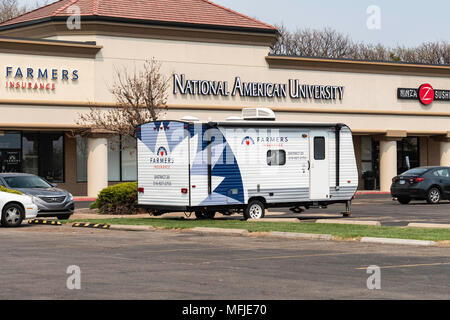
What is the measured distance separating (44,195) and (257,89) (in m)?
19.4

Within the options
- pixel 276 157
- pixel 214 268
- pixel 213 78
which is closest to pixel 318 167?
pixel 276 157

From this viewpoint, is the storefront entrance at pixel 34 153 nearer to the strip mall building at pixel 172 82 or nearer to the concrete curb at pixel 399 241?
the strip mall building at pixel 172 82

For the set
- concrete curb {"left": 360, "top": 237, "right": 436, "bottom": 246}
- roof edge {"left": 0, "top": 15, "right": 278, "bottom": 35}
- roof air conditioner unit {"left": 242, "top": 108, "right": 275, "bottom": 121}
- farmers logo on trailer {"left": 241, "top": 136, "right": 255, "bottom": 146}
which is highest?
roof edge {"left": 0, "top": 15, "right": 278, "bottom": 35}

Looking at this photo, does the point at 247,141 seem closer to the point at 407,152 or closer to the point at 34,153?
the point at 34,153

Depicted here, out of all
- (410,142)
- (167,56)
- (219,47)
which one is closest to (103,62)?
(167,56)

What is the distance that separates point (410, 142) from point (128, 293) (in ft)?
144

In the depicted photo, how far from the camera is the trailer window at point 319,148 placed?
25.2 metres

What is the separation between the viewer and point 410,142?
5231 cm

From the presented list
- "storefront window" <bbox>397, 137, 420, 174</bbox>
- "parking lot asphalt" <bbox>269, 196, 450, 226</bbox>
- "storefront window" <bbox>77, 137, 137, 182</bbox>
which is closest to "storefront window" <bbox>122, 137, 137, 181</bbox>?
"storefront window" <bbox>77, 137, 137, 182</bbox>

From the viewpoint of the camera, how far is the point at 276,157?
2452 cm

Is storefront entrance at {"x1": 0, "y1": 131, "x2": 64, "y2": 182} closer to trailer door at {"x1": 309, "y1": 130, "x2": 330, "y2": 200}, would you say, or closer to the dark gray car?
the dark gray car

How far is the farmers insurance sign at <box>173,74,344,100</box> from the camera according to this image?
41375 millimetres

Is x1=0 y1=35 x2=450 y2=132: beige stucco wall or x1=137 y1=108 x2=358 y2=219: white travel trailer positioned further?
x1=0 y1=35 x2=450 y2=132: beige stucco wall
